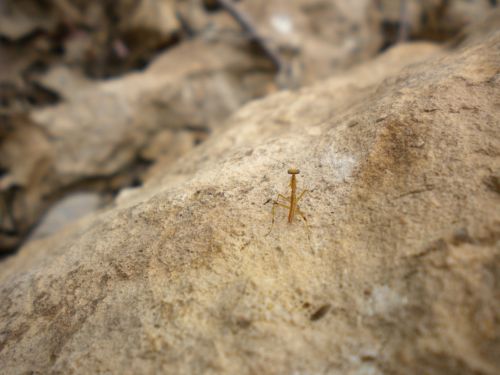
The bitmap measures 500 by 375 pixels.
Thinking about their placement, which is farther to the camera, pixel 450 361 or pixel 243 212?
pixel 243 212

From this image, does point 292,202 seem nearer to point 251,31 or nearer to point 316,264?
point 316,264

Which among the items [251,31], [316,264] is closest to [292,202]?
[316,264]

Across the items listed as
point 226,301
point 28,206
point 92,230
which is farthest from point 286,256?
point 28,206

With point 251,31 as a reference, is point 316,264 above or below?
below

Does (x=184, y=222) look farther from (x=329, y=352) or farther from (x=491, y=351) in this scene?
(x=491, y=351)

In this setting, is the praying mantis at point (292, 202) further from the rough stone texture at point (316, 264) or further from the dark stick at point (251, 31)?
the dark stick at point (251, 31)

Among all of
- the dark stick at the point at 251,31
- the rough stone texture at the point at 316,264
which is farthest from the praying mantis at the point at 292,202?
the dark stick at the point at 251,31

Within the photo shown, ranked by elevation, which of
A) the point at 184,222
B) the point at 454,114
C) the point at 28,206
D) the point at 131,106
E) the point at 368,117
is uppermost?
the point at 454,114

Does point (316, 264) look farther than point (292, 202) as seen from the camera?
No
